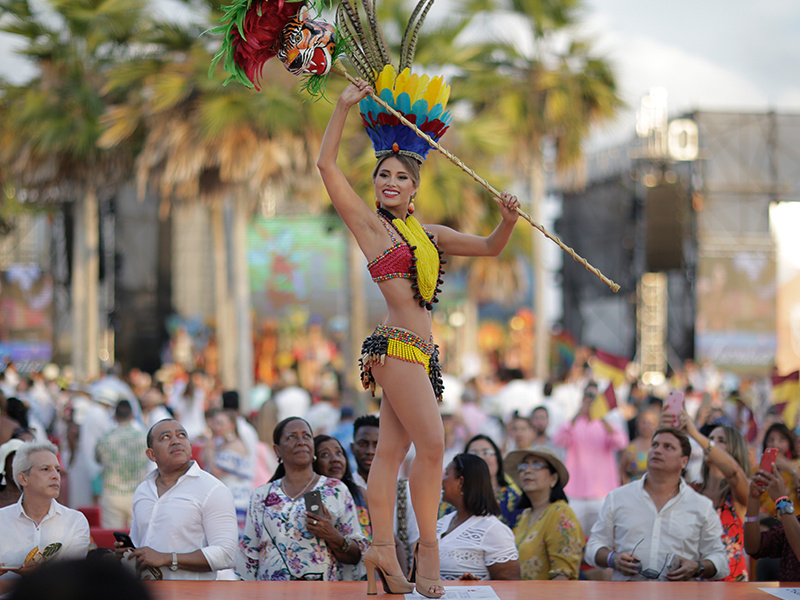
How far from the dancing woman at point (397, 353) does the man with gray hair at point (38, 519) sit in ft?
4.77

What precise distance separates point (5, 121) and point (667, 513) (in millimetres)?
12632

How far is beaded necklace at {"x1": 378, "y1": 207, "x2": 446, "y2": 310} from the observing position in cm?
358

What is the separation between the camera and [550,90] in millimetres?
15367

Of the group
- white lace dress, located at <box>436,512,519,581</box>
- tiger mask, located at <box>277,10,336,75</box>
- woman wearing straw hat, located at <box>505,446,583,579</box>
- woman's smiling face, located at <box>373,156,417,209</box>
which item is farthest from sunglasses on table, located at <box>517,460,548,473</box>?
tiger mask, located at <box>277,10,336,75</box>

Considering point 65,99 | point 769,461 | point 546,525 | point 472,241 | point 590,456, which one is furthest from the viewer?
point 65,99

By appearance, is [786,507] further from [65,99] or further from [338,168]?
[65,99]

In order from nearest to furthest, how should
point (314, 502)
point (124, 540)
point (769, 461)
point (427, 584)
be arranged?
1. point (427, 584)
2. point (124, 540)
3. point (769, 461)
4. point (314, 502)

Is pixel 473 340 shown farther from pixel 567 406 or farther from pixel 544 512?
pixel 544 512

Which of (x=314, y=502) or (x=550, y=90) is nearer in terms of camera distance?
(x=314, y=502)

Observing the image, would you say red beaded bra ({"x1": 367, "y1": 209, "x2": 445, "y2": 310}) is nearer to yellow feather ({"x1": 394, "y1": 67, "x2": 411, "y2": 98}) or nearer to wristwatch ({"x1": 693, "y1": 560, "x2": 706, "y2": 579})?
yellow feather ({"x1": 394, "y1": 67, "x2": 411, "y2": 98})

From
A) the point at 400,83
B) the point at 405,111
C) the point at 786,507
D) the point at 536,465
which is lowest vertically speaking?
the point at 786,507

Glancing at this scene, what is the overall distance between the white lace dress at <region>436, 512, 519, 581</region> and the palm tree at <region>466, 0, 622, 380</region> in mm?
11409

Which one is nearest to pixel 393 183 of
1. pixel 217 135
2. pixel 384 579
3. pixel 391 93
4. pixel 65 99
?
pixel 391 93

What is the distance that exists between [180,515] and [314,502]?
0.61 meters
